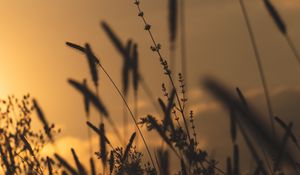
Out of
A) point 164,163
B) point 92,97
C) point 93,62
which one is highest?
point 93,62

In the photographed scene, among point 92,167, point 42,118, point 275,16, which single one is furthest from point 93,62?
point 275,16

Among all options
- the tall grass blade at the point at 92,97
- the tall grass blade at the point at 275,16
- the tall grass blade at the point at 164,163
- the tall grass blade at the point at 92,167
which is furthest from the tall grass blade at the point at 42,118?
the tall grass blade at the point at 275,16

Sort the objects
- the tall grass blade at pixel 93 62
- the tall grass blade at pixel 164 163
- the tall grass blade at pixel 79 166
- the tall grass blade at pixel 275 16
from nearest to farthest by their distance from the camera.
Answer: the tall grass blade at pixel 164 163 → the tall grass blade at pixel 79 166 → the tall grass blade at pixel 275 16 → the tall grass blade at pixel 93 62

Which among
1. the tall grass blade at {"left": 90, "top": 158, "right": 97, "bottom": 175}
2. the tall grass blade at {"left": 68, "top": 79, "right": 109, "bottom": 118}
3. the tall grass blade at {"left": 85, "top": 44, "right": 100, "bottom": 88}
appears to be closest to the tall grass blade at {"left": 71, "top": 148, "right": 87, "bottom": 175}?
the tall grass blade at {"left": 90, "top": 158, "right": 97, "bottom": 175}

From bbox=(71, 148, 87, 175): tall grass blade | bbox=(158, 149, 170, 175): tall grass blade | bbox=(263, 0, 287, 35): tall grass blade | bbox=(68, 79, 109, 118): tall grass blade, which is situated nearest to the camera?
bbox=(158, 149, 170, 175): tall grass blade

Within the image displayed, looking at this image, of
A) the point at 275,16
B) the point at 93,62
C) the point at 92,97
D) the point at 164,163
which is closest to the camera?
the point at 164,163

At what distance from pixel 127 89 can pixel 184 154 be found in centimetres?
55

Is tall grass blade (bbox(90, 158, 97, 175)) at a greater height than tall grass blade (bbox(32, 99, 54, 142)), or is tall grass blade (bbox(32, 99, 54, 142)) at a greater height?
tall grass blade (bbox(32, 99, 54, 142))

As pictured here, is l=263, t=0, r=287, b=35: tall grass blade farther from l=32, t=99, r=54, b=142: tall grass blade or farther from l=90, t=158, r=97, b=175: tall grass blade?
l=32, t=99, r=54, b=142: tall grass blade

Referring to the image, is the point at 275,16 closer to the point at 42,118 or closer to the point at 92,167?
the point at 92,167

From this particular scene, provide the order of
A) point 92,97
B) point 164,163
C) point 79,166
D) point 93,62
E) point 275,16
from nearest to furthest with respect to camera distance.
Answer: point 164,163 → point 79,166 → point 92,97 → point 275,16 → point 93,62

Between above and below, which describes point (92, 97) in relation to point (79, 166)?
above

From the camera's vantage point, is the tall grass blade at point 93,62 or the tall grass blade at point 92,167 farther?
the tall grass blade at point 93,62

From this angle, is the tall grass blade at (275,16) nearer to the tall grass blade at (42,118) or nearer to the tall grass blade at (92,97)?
the tall grass blade at (92,97)
